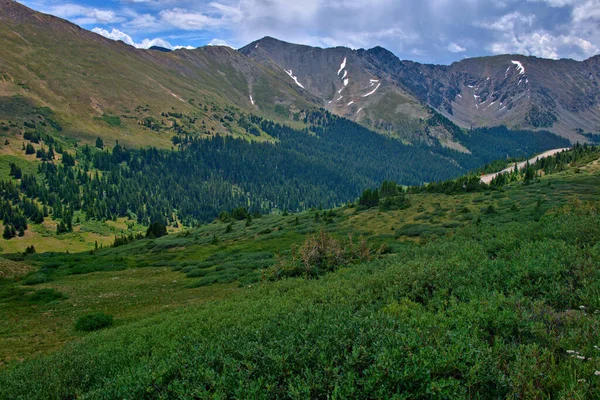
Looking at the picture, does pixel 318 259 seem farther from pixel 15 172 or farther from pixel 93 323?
pixel 15 172

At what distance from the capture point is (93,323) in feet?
71.0

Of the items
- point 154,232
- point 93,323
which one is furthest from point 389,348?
point 154,232

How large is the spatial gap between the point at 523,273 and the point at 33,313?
3469 cm

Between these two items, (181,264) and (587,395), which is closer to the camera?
(587,395)

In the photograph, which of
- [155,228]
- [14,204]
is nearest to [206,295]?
[155,228]

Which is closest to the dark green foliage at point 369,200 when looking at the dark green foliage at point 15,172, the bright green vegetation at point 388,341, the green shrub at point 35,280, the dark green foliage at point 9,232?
the bright green vegetation at point 388,341

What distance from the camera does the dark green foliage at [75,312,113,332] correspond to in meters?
21.5

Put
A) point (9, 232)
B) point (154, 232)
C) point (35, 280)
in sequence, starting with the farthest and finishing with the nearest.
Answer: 1. point (9, 232)
2. point (154, 232)
3. point (35, 280)

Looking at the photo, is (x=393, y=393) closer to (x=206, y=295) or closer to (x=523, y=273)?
(x=523, y=273)

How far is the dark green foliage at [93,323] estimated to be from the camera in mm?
21484

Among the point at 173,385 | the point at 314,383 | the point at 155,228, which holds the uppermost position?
the point at 314,383

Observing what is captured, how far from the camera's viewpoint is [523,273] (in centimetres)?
1344

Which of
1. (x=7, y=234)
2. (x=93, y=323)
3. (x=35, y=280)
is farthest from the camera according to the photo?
(x=7, y=234)

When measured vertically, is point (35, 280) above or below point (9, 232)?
above
